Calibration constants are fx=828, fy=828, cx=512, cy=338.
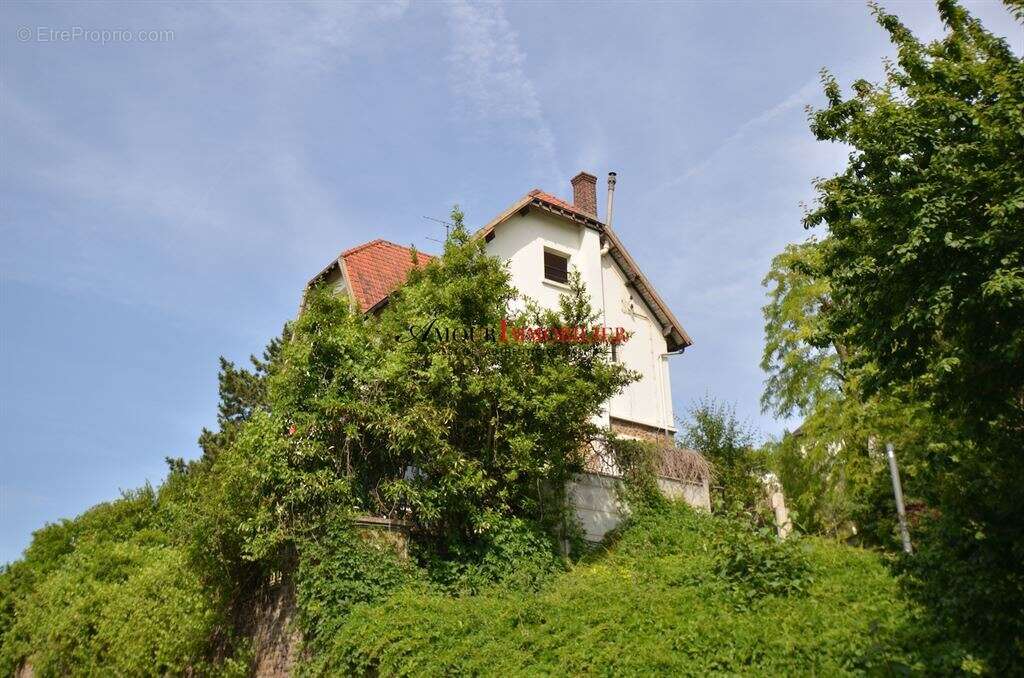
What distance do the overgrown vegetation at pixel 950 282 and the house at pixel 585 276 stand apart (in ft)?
40.4

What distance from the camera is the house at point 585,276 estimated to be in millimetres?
23328

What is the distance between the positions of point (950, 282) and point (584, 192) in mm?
18722

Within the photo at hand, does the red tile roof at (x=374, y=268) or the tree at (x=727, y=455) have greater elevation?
the red tile roof at (x=374, y=268)

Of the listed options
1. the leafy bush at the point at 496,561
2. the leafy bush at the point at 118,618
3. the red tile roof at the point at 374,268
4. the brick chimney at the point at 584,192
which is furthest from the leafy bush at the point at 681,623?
the brick chimney at the point at 584,192

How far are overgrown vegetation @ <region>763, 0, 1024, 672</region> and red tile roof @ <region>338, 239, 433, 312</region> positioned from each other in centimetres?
1472

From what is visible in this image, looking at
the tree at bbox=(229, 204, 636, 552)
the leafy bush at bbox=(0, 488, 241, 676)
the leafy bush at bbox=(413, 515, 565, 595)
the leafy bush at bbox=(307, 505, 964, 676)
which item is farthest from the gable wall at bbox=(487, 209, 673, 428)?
the leafy bush at bbox=(0, 488, 241, 676)

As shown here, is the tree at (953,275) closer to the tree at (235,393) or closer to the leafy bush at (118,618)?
the leafy bush at (118,618)

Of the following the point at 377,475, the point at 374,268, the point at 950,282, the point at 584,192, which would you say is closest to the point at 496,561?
the point at 377,475

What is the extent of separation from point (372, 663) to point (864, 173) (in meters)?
9.30

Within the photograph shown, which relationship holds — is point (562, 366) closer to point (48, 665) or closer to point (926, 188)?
point (926, 188)

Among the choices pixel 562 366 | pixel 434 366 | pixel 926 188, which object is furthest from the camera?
pixel 562 366

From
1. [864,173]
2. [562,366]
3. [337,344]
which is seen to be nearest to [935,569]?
[864,173]

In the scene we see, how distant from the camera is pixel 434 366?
1513 cm

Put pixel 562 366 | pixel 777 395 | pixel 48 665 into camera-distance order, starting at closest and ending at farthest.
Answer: pixel 562 366 → pixel 48 665 → pixel 777 395
